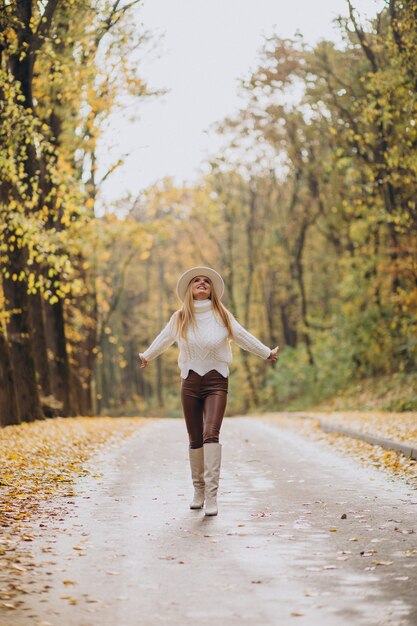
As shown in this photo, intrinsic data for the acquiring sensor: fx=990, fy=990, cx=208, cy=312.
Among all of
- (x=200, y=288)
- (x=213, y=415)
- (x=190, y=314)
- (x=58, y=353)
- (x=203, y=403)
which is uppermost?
(x=200, y=288)

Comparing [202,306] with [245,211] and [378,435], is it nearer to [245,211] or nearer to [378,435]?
[378,435]

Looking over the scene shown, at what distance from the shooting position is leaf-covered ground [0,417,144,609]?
6.96 meters

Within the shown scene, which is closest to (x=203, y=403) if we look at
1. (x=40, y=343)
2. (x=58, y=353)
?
(x=40, y=343)

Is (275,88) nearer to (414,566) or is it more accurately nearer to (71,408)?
(71,408)

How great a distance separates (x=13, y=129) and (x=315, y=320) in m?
24.7

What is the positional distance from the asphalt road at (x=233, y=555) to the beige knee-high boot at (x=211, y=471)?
19 centimetres

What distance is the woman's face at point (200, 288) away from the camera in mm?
9539

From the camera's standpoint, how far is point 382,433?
56.9 feet

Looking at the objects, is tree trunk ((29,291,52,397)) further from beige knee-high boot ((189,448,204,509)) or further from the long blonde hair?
beige knee-high boot ((189,448,204,509))

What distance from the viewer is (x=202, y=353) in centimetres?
945

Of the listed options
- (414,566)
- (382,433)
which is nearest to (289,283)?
(382,433)

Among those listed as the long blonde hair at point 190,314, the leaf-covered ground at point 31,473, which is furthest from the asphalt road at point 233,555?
the long blonde hair at point 190,314

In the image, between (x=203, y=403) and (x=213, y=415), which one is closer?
(x=213, y=415)

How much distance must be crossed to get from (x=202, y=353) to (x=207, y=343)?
0.38ft
